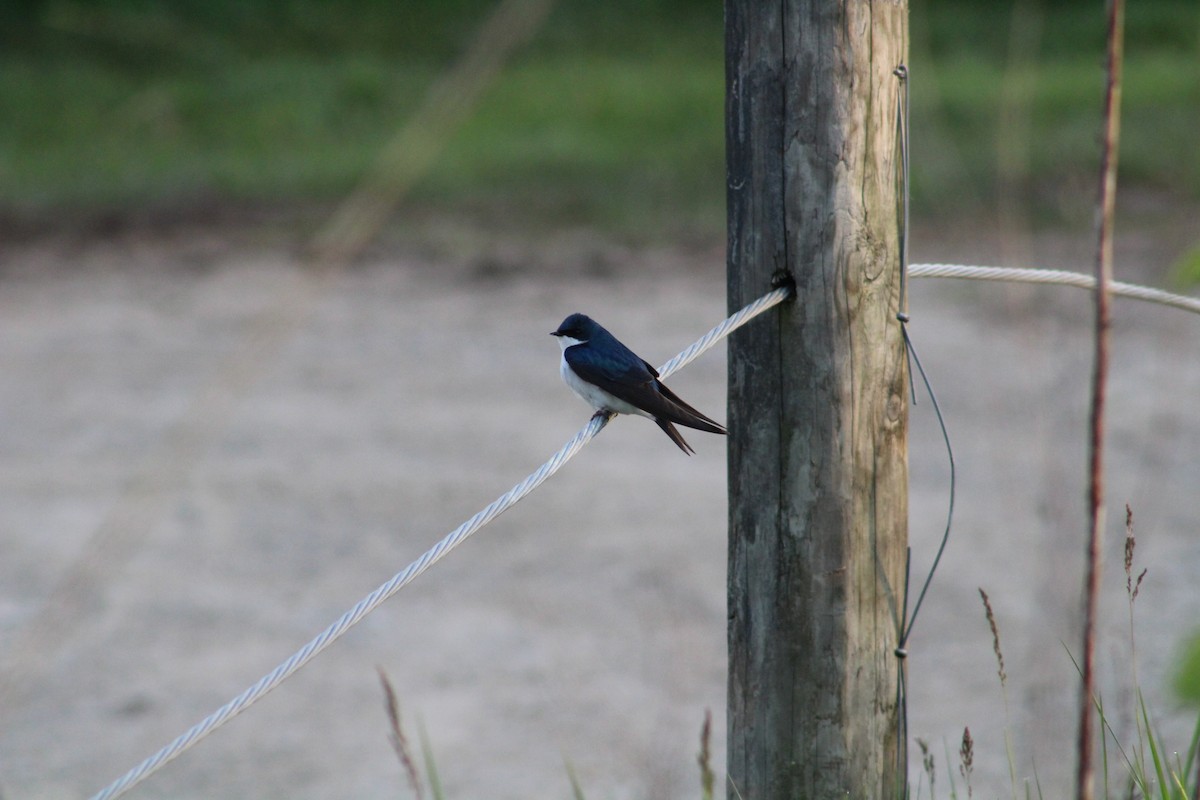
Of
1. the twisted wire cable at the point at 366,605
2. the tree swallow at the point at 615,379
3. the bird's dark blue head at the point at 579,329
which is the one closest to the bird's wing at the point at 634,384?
the tree swallow at the point at 615,379

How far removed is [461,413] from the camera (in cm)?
809

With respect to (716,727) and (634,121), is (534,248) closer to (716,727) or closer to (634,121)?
(634,121)

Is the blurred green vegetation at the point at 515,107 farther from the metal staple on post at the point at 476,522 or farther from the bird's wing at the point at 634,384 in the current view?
the metal staple on post at the point at 476,522

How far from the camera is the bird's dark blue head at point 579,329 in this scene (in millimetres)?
3217

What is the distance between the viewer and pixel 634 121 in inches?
561

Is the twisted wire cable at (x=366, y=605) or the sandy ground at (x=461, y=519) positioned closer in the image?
the twisted wire cable at (x=366, y=605)

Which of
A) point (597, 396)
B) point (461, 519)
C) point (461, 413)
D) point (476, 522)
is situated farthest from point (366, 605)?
point (461, 413)

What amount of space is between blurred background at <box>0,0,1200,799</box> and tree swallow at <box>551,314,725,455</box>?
Answer: 671 millimetres

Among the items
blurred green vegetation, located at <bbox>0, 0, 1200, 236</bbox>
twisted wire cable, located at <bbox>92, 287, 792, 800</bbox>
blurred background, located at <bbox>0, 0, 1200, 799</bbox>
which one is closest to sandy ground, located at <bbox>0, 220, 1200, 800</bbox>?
blurred background, located at <bbox>0, 0, 1200, 799</bbox>

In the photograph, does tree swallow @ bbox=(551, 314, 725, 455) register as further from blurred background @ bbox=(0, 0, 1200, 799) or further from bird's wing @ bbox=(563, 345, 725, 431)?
blurred background @ bbox=(0, 0, 1200, 799)

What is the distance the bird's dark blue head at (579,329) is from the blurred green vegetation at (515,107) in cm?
596

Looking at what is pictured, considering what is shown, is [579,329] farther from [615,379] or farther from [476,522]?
[476,522]

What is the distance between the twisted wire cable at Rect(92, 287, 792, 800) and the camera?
153cm

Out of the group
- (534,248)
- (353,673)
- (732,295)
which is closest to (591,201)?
(534,248)
